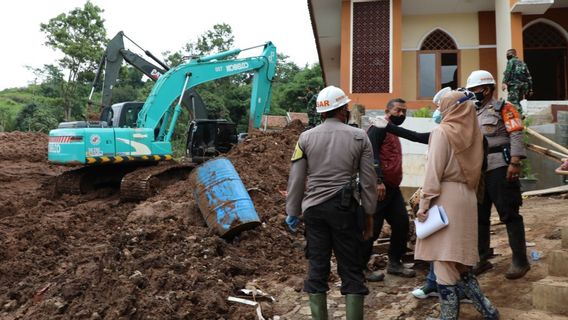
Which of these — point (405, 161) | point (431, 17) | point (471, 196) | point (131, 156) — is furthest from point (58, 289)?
point (431, 17)

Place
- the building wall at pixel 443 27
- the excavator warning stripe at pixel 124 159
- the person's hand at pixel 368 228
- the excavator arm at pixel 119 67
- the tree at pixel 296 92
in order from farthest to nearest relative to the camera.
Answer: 1. the tree at pixel 296 92
2. the building wall at pixel 443 27
3. the excavator arm at pixel 119 67
4. the excavator warning stripe at pixel 124 159
5. the person's hand at pixel 368 228

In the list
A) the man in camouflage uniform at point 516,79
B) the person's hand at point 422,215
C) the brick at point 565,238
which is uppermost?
the man in camouflage uniform at point 516,79

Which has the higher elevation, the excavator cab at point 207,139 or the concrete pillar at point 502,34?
the concrete pillar at point 502,34

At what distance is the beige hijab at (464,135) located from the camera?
304cm

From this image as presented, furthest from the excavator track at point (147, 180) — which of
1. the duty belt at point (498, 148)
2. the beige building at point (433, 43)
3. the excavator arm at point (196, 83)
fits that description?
the duty belt at point (498, 148)

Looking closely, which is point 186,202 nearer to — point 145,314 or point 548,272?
point 145,314

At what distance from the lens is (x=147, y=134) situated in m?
9.95

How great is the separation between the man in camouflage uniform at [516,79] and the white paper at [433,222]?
7.12m

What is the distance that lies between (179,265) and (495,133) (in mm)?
3216

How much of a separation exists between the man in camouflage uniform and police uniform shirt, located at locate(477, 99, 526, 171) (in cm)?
587

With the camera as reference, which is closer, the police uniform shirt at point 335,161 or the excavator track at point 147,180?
the police uniform shirt at point 335,161

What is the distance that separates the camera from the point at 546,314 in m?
3.25

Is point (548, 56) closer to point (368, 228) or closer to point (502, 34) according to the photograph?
point (502, 34)

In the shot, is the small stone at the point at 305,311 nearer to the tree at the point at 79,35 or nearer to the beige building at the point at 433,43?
the beige building at the point at 433,43
